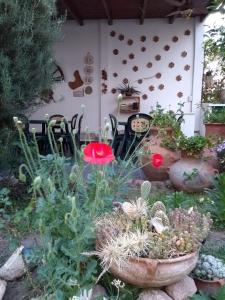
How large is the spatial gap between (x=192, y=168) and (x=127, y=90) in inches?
139

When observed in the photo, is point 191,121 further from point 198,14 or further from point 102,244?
point 102,244

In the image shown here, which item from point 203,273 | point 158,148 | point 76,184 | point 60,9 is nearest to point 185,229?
point 203,273

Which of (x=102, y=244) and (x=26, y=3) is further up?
(x=26, y=3)

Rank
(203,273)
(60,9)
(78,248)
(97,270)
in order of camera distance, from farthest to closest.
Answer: (60,9)
(203,273)
(97,270)
(78,248)

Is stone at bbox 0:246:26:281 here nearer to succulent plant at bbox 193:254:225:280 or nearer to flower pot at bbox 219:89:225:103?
succulent plant at bbox 193:254:225:280

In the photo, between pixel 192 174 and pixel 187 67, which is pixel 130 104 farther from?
pixel 192 174

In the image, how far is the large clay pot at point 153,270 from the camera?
1.62 meters

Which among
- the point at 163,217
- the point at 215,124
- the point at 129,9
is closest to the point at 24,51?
the point at 163,217

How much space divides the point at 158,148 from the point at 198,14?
142 inches

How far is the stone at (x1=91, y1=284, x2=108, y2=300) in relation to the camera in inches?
67.7

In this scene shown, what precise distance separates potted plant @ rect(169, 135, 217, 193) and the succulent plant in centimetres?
178

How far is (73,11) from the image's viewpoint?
6.14 m

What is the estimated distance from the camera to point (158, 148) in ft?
13.9

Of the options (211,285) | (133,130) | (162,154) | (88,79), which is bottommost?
(211,285)
